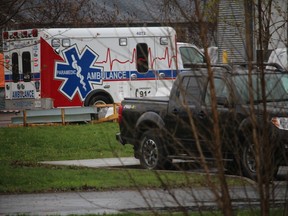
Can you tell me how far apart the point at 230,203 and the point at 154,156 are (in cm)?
1054

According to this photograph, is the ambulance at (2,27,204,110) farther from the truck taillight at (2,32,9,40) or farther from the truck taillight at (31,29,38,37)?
the truck taillight at (2,32,9,40)

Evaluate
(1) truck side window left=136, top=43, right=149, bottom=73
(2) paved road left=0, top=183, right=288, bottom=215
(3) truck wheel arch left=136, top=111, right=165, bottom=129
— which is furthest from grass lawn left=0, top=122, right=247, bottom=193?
(1) truck side window left=136, top=43, right=149, bottom=73

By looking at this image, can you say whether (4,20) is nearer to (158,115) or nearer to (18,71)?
(158,115)

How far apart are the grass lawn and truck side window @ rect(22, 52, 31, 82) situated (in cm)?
392

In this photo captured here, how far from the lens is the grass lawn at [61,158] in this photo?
49.0 feet

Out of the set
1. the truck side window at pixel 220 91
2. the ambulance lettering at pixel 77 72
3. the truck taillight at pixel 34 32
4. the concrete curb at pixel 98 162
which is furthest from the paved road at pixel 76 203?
the ambulance lettering at pixel 77 72

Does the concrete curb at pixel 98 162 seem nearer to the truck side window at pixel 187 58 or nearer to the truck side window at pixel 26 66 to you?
the truck side window at pixel 187 58

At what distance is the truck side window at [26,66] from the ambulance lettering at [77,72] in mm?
1147

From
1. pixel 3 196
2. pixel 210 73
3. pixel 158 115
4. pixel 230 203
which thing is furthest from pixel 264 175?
pixel 158 115

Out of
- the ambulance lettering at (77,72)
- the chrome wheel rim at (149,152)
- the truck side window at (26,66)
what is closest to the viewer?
the chrome wheel rim at (149,152)

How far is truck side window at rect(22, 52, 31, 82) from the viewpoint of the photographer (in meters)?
31.3

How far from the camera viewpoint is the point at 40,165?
18.4 m

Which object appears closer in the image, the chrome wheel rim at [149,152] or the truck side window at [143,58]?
the truck side window at [143,58]

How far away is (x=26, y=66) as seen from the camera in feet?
103
